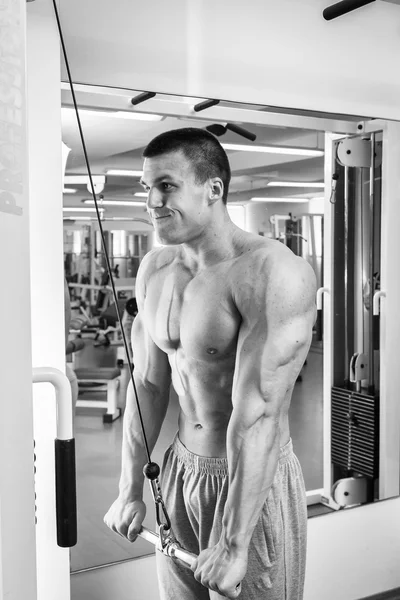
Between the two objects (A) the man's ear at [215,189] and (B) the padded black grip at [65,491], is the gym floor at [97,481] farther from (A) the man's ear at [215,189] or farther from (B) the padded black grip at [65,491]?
(B) the padded black grip at [65,491]

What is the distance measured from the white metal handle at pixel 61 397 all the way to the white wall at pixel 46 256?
884 mm

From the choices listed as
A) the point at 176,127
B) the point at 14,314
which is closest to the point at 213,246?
the point at 176,127

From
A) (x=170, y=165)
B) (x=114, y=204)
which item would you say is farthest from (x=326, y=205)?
(x=170, y=165)

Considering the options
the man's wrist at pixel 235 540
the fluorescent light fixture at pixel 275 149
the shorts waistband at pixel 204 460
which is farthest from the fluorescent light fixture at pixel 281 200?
the man's wrist at pixel 235 540

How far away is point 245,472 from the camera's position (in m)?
1.55

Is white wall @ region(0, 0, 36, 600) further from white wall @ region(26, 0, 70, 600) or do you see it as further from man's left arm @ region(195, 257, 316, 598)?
white wall @ region(26, 0, 70, 600)

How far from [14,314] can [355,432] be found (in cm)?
226

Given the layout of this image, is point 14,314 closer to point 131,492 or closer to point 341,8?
point 131,492

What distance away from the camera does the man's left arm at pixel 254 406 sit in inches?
60.1

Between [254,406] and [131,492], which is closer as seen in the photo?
[254,406]

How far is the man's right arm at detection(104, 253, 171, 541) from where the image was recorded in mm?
1808

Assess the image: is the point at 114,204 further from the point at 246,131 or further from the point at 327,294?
the point at 327,294

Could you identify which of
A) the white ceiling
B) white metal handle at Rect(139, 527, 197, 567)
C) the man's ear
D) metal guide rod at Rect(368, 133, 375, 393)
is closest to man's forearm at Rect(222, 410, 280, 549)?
white metal handle at Rect(139, 527, 197, 567)

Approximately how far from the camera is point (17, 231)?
69cm
